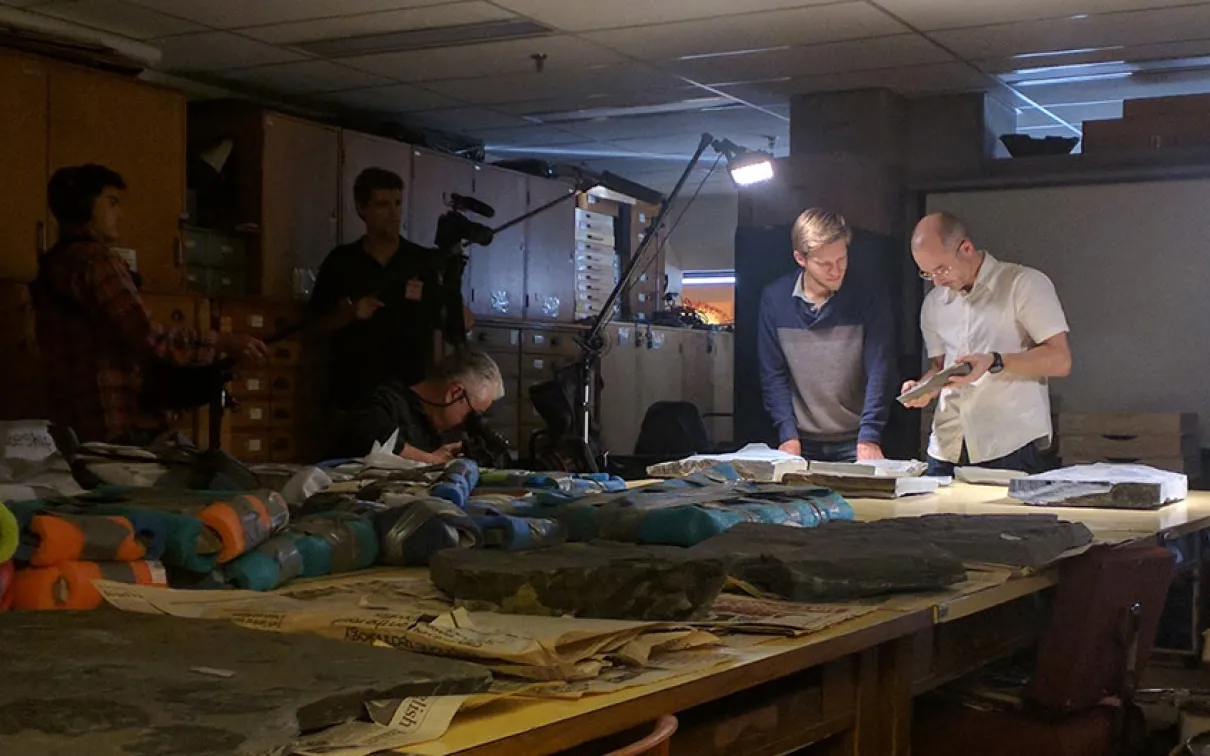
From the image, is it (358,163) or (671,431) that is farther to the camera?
(671,431)

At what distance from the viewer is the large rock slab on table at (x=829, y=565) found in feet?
5.89

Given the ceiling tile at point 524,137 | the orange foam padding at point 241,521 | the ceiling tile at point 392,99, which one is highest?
the ceiling tile at point 392,99

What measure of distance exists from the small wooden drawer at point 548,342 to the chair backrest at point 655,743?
216 inches

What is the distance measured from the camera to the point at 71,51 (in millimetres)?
4758

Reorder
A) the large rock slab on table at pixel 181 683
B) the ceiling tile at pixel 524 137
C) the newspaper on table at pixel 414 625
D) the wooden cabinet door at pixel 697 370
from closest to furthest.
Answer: the large rock slab on table at pixel 181 683, the newspaper on table at pixel 414 625, the ceiling tile at pixel 524 137, the wooden cabinet door at pixel 697 370

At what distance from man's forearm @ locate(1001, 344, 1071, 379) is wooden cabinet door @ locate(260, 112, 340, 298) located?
3.05 m

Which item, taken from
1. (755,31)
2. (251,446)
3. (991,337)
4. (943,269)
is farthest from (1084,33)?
(251,446)

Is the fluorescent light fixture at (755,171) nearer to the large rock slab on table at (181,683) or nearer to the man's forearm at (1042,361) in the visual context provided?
the man's forearm at (1042,361)

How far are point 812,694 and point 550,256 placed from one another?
19.0 feet

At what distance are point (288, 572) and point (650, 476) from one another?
2.01m

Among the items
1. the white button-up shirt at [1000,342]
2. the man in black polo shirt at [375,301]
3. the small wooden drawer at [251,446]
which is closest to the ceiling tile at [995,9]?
the white button-up shirt at [1000,342]

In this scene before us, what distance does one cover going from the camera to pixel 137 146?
5.04m

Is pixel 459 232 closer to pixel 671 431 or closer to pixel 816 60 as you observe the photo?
pixel 816 60

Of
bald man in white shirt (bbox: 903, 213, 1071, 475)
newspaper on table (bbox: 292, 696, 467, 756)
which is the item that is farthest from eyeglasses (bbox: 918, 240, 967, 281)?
newspaper on table (bbox: 292, 696, 467, 756)
